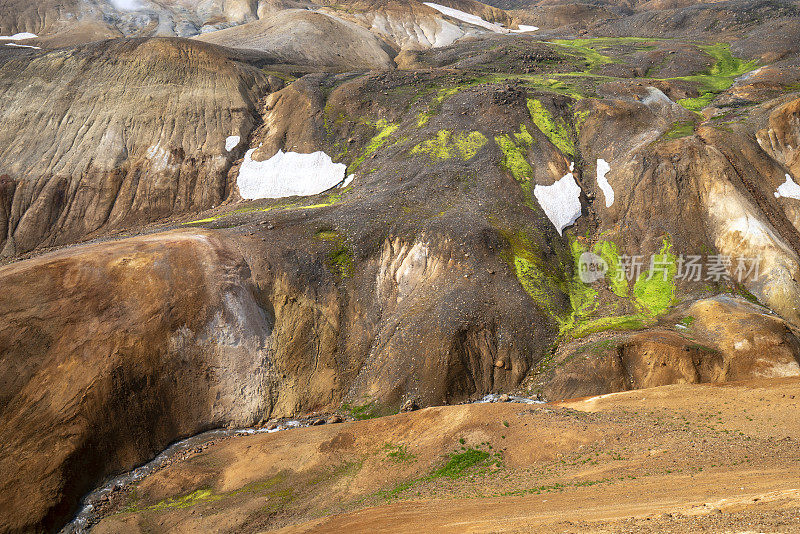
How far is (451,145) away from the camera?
4094cm

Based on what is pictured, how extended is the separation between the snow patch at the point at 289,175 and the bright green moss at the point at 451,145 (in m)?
7.47

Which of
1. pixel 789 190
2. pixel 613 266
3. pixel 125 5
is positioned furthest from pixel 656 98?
pixel 125 5

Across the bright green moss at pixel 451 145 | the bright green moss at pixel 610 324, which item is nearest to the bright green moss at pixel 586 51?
the bright green moss at pixel 451 145

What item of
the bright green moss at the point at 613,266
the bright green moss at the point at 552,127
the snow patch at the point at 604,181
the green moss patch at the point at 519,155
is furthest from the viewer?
the bright green moss at the point at 552,127

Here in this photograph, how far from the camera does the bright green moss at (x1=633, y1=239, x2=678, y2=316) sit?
31.4 m

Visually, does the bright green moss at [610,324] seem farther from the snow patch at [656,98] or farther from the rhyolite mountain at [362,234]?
the snow patch at [656,98]

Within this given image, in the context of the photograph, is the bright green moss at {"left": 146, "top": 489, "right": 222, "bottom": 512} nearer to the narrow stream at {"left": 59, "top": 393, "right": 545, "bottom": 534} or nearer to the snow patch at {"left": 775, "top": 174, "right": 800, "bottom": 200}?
the narrow stream at {"left": 59, "top": 393, "right": 545, "bottom": 534}

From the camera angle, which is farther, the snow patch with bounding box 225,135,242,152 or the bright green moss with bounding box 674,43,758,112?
the snow patch with bounding box 225,135,242,152

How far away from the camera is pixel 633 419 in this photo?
19.2 m

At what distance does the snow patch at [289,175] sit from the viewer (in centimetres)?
4344

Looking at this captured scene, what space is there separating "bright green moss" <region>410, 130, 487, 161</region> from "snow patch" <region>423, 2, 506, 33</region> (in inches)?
2485

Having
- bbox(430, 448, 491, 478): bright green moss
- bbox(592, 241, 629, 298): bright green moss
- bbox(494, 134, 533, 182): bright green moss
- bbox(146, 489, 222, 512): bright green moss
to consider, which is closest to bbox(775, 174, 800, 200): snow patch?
bbox(592, 241, 629, 298): bright green moss

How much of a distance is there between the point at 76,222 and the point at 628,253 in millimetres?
45468

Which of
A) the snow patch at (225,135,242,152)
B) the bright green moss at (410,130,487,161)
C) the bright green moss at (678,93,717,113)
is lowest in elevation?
the bright green moss at (410,130,487,161)
